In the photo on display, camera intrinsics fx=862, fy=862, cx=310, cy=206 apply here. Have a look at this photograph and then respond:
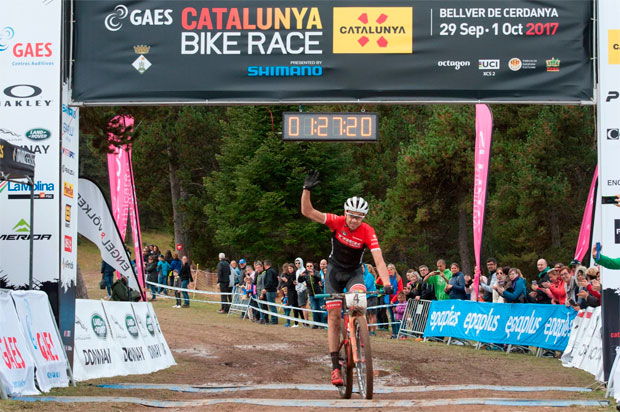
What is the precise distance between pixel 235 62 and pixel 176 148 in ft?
130

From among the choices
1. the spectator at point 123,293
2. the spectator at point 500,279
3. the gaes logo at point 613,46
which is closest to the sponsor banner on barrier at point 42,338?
the spectator at point 123,293

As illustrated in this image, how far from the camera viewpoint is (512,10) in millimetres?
12070

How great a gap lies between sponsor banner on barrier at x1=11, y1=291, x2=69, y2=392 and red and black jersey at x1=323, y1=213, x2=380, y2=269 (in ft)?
12.2

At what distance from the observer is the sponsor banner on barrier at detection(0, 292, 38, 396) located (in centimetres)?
911

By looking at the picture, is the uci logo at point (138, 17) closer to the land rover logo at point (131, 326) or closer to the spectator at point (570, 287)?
the land rover logo at point (131, 326)

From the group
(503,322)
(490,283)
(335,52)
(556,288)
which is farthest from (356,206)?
(490,283)

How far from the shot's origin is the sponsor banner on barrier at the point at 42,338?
10.1 meters

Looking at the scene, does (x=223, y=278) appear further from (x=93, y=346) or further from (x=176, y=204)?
(x=176, y=204)

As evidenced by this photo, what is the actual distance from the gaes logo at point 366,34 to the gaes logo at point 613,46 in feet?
8.82

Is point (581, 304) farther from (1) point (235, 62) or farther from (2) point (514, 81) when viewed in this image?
(1) point (235, 62)

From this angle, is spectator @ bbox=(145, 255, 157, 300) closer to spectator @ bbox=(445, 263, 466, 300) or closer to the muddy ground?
the muddy ground

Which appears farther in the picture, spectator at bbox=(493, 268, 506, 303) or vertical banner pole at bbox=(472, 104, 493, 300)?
vertical banner pole at bbox=(472, 104, 493, 300)

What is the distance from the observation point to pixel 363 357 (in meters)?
9.11

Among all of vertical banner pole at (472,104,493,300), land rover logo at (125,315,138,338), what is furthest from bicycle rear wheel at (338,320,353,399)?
vertical banner pole at (472,104,493,300)
